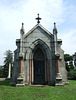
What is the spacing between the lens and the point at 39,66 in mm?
13156

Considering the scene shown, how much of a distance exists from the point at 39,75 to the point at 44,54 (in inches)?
103

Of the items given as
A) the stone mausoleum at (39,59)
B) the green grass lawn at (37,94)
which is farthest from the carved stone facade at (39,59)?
the green grass lawn at (37,94)

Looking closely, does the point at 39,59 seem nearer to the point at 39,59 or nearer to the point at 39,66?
the point at 39,59

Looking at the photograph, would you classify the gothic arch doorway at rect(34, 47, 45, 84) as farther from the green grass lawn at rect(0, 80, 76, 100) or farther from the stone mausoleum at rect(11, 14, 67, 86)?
the green grass lawn at rect(0, 80, 76, 100)

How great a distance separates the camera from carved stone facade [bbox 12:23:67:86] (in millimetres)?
11930

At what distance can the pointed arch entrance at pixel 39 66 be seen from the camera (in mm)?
12907

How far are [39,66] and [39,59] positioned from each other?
2.81 feet

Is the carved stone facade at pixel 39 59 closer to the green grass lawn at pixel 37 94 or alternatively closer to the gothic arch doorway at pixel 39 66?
the gothic arch doorway at pixel 39 66

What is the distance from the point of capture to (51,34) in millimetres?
13320

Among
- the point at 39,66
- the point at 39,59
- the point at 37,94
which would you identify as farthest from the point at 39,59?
the point at 37,94

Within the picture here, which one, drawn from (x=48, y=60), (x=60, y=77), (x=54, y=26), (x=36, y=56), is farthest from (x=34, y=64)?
(x=54, y=26)

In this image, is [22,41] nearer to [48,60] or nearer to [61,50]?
[48,60]

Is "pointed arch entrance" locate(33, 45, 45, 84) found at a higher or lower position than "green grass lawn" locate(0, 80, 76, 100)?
higher

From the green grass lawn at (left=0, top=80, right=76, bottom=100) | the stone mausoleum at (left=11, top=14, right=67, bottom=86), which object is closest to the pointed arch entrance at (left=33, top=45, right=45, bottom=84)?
the stone mausoleum at (left=11, top=14, right=67, bottom=86)
